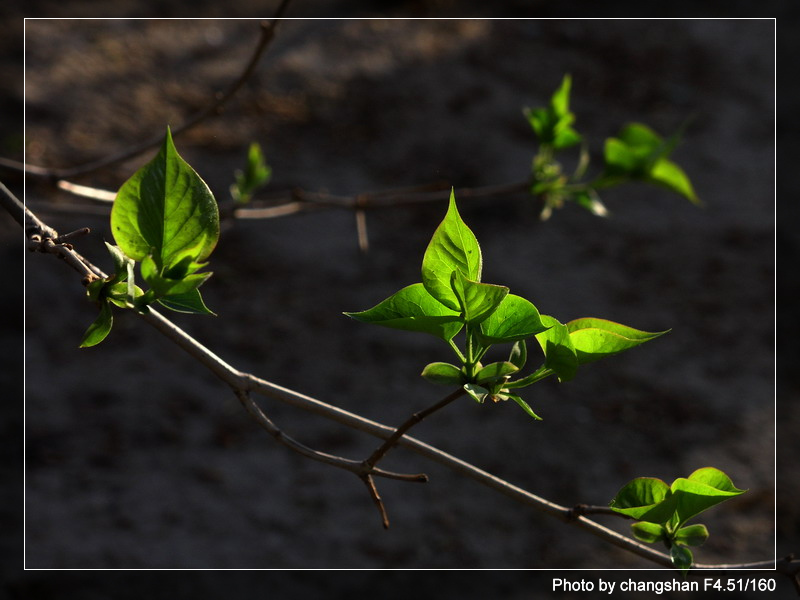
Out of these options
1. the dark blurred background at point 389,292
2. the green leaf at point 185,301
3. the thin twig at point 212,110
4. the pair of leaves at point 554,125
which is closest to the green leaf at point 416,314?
the green leaf at point 185,301

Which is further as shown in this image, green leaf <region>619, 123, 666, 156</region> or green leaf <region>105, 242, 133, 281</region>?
green leaf <region>619, 123, 666, 156</region>

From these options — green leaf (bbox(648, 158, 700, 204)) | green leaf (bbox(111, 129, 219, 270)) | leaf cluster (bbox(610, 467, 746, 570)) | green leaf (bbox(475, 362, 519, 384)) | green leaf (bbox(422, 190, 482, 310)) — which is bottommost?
leaf cluster (bbox(610, 467, 746, 570))

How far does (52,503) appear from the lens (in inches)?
88.5

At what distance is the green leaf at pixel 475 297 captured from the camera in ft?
1.56

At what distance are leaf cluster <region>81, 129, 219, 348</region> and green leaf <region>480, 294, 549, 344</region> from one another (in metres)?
0.17

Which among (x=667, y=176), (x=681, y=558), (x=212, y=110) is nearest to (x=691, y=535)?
(x=681, y=558)

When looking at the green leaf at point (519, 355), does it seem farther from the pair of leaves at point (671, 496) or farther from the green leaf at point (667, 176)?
the green leaf at point (667, 176)

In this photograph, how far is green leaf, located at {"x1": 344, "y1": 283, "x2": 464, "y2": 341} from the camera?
50 centimetres

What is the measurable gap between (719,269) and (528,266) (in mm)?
809

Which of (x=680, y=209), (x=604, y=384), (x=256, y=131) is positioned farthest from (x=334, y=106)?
(x=604, y=384)

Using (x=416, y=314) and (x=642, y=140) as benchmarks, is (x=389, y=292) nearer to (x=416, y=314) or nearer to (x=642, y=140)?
(x=642, y=140)

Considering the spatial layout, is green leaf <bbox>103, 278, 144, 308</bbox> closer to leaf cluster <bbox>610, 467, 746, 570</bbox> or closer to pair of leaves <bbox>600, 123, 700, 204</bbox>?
leaf cluster <bbox>610, 467, 746, 570</bbox>

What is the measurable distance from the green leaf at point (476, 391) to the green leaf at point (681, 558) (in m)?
0.21

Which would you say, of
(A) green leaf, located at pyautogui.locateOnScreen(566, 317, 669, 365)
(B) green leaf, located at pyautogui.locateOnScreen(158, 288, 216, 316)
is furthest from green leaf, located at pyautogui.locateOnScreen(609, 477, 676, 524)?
(B) green leaf, located at pyautogui.locateOnScreen(158, 288, 216, 316)
